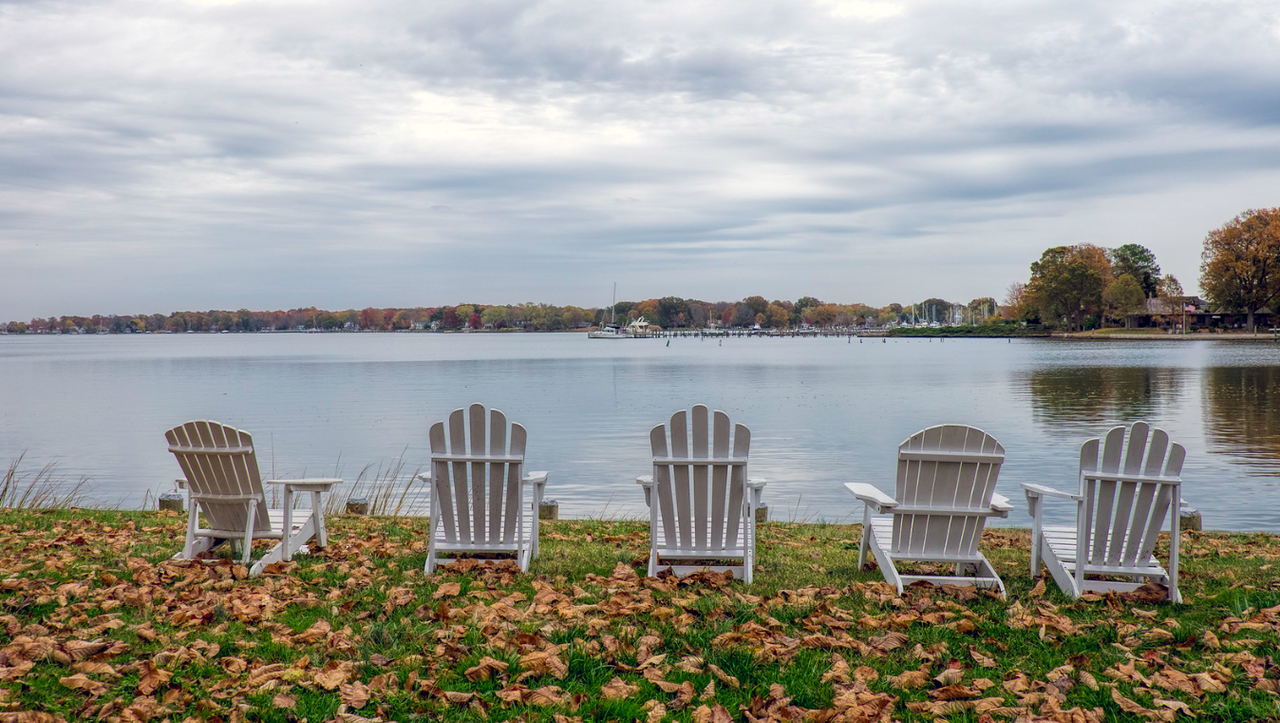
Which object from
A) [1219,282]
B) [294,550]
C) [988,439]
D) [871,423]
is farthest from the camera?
[1219,282]

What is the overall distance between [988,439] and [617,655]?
2.78 m

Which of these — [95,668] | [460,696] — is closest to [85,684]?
[95,668]

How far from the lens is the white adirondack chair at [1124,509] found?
5.36 metres

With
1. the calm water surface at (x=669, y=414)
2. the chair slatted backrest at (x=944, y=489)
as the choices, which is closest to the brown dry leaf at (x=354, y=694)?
the chair slatted backrest at (x=944, y=489)

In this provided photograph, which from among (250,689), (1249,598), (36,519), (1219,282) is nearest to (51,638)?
(250,689)

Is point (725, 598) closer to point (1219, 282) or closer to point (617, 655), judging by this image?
point (617, 655)

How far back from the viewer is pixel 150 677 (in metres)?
3.82

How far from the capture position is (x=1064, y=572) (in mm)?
5473

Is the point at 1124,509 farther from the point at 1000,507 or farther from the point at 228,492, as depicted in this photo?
the point at 228,492

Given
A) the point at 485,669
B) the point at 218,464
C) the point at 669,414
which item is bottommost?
the point at 669,414

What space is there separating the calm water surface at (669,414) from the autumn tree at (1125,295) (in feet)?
163

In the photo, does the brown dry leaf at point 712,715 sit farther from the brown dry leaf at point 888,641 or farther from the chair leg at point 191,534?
the chair leg at point 191,534

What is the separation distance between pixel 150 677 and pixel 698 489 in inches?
126

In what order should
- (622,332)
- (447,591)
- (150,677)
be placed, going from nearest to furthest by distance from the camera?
1. (150,677)
2. (447,591)
3. (622,332)
